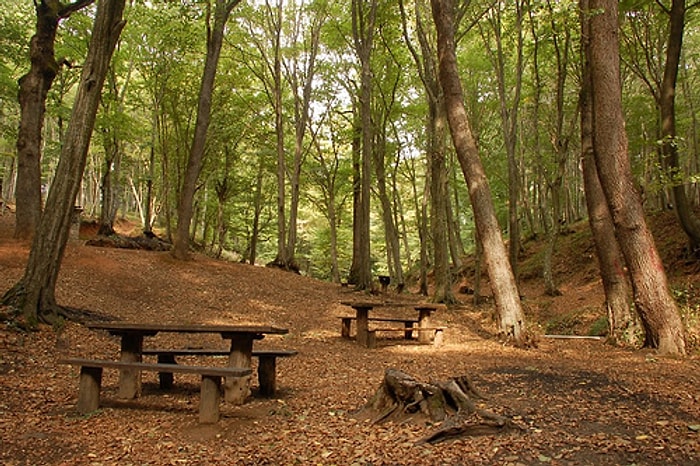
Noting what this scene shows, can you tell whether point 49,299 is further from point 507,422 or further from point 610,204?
point 610,204

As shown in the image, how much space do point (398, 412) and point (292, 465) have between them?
1.14m

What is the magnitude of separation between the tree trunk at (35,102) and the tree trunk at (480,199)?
8.06 meters

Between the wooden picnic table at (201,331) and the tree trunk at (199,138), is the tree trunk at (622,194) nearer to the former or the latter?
the wooden picnic table at (201,331)

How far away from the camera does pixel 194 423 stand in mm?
4348

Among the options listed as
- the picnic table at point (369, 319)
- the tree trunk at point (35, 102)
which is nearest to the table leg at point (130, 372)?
the picnic table at point (369, 319)

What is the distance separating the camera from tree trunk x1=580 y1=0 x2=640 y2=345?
8.66 metres

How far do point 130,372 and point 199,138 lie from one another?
10919 millimetres

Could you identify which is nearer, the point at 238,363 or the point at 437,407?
the point at 437,407

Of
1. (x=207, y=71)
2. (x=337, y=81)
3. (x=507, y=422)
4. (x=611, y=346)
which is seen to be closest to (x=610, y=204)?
(x=611, y=346)

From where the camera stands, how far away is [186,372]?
13.9ft

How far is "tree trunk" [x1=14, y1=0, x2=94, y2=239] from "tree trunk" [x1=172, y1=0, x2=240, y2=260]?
3.82 meters

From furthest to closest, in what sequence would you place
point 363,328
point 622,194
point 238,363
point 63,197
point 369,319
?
point 369,319
point 363,328
point 63,197
point 622,194
point 238,363

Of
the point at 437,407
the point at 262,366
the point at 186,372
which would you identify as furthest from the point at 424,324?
the point at 186,372

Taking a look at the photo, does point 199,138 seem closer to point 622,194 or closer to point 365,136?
point 365,136
